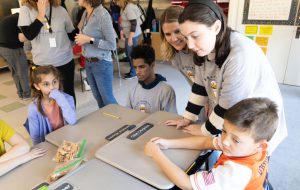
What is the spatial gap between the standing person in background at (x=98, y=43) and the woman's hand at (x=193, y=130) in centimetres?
114

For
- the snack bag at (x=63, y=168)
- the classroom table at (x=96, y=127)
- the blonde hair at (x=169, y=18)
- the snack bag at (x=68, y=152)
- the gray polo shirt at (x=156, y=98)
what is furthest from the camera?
the gray polo shirt at (x=156, y=98)

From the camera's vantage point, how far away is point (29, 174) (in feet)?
3.04

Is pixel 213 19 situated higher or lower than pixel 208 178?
higher

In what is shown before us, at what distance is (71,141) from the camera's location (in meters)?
1.11

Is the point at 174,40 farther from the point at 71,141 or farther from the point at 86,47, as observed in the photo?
the point at 86,47

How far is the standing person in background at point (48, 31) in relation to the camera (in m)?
1.87

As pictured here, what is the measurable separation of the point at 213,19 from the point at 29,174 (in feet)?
3.03

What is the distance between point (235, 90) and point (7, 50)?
3.29m

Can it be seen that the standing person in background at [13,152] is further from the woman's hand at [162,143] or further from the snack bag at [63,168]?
the woman's hand at [162,143]

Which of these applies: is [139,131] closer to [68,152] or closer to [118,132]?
[118,132]

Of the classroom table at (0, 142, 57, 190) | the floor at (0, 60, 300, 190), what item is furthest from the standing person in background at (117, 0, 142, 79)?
the classroom table at (0, 142, 57, 190)

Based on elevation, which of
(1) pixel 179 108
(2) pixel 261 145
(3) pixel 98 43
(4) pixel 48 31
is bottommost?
(1) pixel 179 108

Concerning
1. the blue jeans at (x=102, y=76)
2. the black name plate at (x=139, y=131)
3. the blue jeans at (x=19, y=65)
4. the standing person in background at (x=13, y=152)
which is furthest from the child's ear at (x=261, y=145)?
the blue jeans at (x=19, y=65)

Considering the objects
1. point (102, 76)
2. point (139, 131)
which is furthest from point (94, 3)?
point (139, 131)
